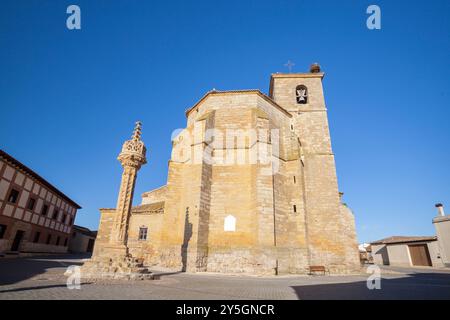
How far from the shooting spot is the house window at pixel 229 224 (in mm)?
12563

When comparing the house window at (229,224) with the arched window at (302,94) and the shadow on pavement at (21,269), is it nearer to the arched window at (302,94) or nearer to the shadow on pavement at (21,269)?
the shadow on pavement at (21,269)

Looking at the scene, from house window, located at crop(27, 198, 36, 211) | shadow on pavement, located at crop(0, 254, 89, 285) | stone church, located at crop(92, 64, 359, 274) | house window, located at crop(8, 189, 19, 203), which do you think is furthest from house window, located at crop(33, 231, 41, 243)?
shadow on pavement, located at crop(0, 254, 89, 285)

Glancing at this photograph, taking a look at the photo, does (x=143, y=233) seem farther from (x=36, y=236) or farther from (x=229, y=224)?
(x=36, y=236)

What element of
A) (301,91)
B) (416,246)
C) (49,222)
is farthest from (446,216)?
(49,222)

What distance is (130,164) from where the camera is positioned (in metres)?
8.34

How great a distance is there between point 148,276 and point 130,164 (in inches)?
142

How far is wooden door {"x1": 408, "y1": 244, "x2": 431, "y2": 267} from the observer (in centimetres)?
2319

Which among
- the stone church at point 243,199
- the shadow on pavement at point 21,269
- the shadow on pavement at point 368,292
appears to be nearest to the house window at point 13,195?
the stone church at point 243,199

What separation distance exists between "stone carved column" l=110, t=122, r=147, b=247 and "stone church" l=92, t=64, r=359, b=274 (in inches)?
1.9

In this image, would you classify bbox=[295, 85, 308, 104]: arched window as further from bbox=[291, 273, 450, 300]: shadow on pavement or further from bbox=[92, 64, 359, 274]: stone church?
bbox=[291, 273, 450, 300]: shadow on pavement

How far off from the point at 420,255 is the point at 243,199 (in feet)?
73.2

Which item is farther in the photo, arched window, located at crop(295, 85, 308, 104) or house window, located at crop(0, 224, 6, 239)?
arched window, located at crop(295, 85, 308, 104)

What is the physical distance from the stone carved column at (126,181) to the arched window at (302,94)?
1475 centimetres
